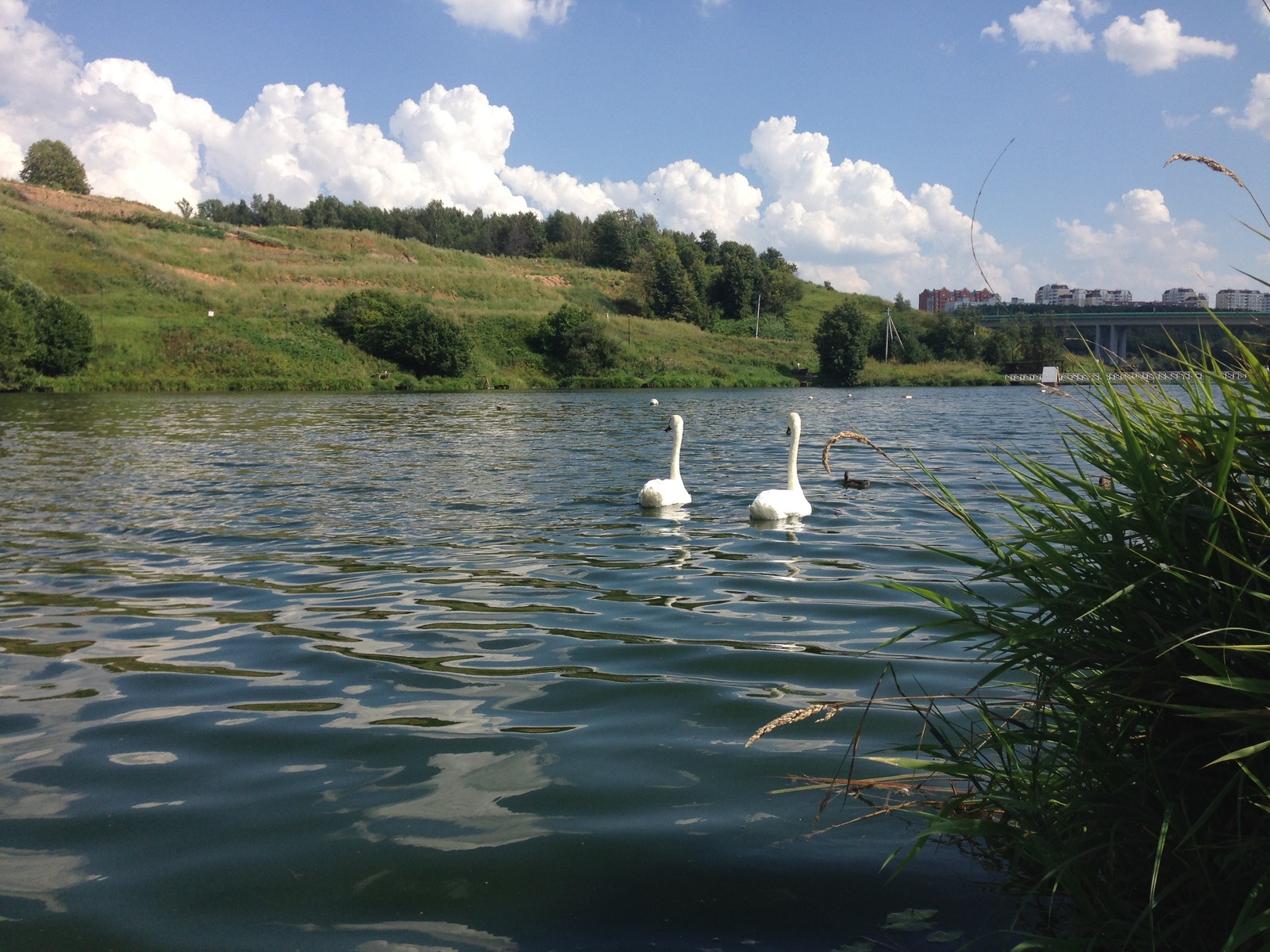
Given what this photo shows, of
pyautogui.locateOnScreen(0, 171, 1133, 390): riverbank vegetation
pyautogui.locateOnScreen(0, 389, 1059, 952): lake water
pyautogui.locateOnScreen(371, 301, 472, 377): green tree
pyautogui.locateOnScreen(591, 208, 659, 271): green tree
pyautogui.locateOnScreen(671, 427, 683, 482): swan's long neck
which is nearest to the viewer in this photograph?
pyautogui.locateOnScreen(0, 389, 1059, 952): lake water

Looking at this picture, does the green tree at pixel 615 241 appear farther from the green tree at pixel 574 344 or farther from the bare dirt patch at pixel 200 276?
the bare dirt patch at pixel 200 276

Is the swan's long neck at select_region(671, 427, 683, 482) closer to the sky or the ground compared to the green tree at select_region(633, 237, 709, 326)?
closer to the ground

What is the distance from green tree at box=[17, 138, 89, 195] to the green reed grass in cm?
12312

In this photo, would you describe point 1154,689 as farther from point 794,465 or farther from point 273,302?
point 273,302

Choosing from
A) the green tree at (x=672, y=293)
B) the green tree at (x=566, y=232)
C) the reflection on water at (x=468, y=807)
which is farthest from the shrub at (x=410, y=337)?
the green tree at (x=566, y=232)

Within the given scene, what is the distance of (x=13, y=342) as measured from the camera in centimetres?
4356

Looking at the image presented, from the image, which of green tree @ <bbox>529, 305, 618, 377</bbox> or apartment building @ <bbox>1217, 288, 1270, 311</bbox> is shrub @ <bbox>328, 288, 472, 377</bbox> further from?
apartment building @ <bbox>1217, 288, 1270, 311</bbox>

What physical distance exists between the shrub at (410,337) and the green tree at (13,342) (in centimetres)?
2002

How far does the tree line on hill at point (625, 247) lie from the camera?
99.3 meters

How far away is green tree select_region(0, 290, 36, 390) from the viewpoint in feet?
141

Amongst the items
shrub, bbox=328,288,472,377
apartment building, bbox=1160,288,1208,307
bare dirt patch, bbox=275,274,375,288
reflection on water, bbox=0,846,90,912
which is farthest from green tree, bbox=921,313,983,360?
reflection on water, bbox=0,846,90,912

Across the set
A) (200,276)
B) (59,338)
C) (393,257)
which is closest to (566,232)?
(393,257)

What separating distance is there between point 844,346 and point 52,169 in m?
93.1

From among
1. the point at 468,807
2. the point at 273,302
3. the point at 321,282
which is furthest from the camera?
the point at 321,282
